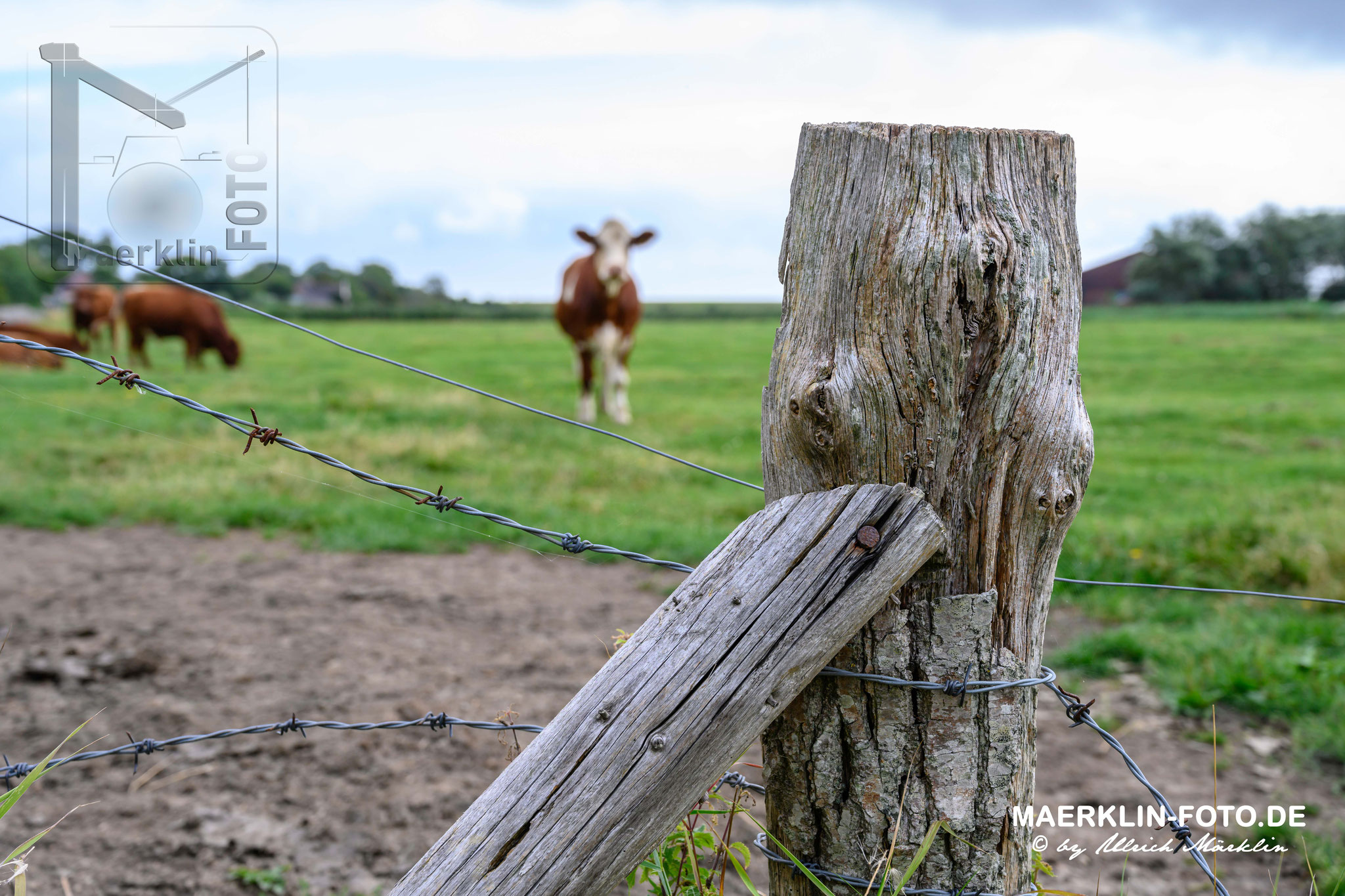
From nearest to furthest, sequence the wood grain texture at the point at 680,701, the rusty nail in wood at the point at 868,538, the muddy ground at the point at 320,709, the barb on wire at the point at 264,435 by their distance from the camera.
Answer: the wood grain texture at the point at 680,701, the rusty nail in wood at the point at 868,538, the barb on wire at the point at 264,435, the muddy ground at the point at 320,709

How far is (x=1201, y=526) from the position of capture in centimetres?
614

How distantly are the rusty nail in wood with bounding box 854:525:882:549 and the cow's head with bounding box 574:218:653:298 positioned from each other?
1087 cm

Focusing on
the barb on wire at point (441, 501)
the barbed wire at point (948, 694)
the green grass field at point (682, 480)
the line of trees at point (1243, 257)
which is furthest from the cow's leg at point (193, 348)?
the line of trees at point (1243, 257)

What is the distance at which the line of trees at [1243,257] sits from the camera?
48.5 metres

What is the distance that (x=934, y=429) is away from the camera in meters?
1.60

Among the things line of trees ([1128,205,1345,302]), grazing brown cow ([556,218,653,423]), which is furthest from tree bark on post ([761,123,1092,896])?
line of trees ([1128,205,1345,302])

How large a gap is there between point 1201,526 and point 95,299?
20856mm

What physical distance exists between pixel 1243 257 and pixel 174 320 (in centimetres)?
5094

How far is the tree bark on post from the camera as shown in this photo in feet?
5.15

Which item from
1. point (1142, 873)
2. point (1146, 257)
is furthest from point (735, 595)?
point (1146, 257)

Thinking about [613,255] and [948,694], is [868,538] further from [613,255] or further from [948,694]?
[613,255]

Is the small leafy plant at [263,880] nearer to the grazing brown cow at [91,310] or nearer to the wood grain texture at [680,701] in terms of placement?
the wood grain texture at [680,701]

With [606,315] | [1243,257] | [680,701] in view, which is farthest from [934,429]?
[1243,257]

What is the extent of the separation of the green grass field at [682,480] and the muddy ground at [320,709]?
0.37 metres
